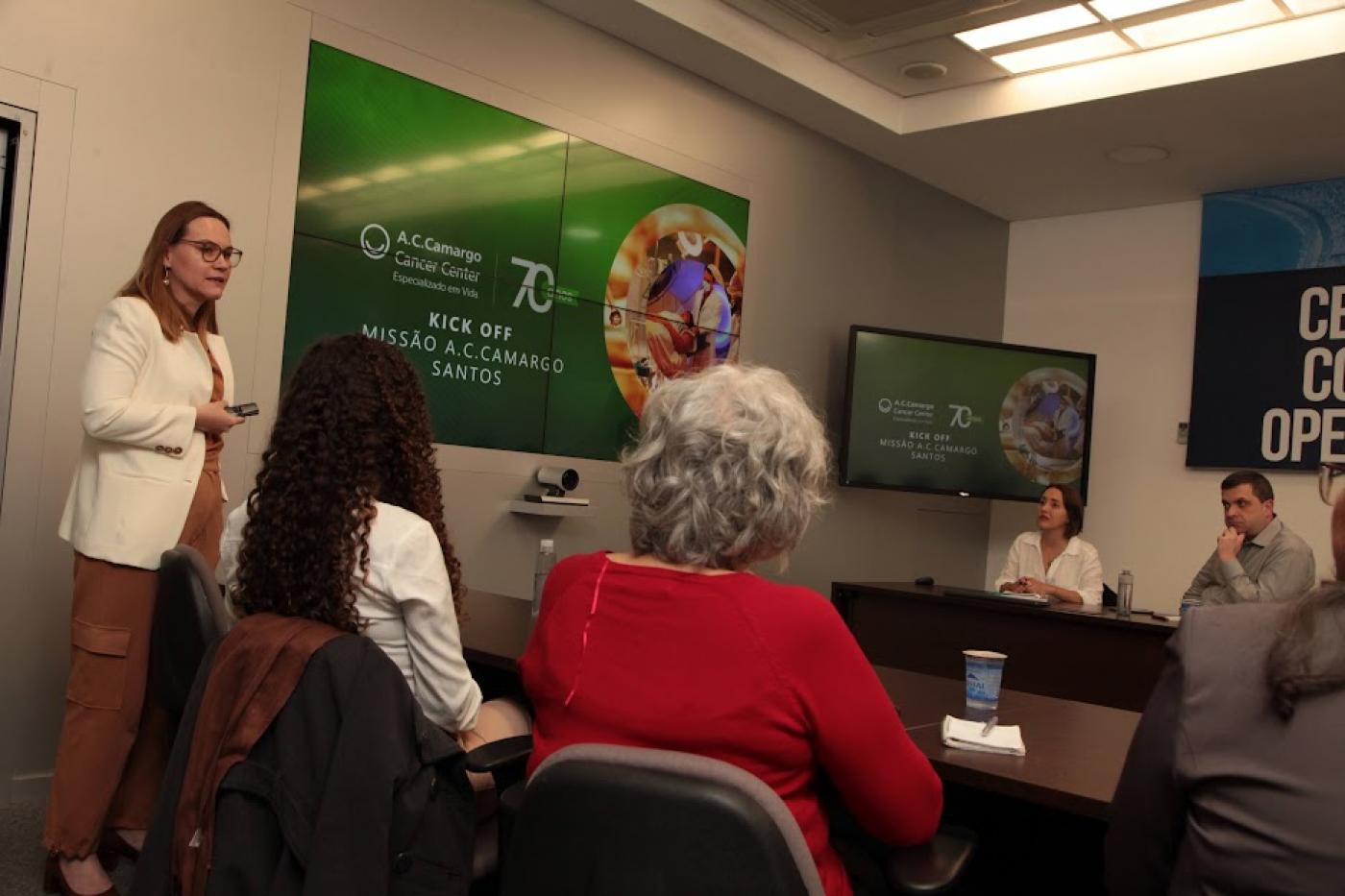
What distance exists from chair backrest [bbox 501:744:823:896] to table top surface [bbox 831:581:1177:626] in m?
3.44

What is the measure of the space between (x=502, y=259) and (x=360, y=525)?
3.17m

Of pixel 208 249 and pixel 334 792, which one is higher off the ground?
pixel 208 249

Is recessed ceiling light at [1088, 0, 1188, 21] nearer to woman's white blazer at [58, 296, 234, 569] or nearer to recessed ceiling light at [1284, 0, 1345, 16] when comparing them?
recessed ceiling light at [1284, 0, 1345, 16]

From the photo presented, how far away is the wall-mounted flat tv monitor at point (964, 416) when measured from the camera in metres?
6.43

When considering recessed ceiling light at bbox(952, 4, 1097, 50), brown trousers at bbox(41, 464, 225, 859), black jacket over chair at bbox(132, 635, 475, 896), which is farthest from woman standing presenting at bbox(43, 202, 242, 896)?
recessed ceiling light at bbox(952, 4, 1097, 50)

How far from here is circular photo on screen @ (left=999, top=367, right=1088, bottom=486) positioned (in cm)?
686

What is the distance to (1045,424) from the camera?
22.7 feet

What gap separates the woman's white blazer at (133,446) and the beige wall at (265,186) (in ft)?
2.65

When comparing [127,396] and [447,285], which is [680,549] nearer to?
[127,396]

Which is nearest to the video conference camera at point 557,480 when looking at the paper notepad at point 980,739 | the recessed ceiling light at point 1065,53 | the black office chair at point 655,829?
the recessed ceiling light at point 1065,53

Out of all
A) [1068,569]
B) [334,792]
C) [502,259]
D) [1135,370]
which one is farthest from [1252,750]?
[1135,370]

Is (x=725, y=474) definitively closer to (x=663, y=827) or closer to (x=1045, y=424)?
(x=663, y=827)

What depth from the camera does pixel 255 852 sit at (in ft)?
5.19

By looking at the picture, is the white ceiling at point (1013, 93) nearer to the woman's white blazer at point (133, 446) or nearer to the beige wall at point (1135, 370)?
the beige wall at point (1135, 370)
